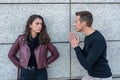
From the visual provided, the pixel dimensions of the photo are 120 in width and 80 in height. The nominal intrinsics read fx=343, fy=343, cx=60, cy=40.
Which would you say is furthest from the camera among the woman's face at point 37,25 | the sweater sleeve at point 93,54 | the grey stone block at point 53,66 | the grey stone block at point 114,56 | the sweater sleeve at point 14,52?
the grey stone block at point 114,56

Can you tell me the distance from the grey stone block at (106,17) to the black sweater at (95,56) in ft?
3.32

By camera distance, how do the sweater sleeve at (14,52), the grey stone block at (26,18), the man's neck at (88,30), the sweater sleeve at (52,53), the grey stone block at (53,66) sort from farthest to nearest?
the grey stone block at (53,66) → the grey stone block at (26,18) → the sweater sleeve at (52,53) → the sweater sleeve at (14,52) → the man's neck at (88,30)

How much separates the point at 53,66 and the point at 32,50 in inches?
32.0

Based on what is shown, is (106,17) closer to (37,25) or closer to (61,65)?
(61,65)

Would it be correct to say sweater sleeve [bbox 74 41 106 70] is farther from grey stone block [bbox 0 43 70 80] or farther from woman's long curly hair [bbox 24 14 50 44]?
grey stone block [bbox 0 43 70 80]

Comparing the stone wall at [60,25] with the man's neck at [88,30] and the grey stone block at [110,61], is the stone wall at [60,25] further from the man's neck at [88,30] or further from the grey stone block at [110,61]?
the man's neck at [88,30]

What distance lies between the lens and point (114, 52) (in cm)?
634

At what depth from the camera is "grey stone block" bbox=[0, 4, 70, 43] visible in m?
5.82

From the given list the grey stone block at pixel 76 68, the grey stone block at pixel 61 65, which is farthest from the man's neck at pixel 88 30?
the grey stone block at pixel 76 68

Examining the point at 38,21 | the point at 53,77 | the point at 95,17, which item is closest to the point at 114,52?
the point at 95,17

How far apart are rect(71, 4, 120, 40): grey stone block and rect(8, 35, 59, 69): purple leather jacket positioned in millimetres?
628

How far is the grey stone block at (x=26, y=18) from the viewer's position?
5820 millimetres

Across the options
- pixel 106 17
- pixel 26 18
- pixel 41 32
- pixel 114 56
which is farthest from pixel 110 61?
pixel 26 18

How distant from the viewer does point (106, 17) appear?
6172 millimetres
